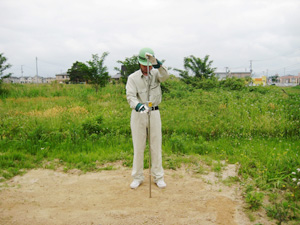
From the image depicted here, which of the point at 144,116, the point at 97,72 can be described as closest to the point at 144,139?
the point at 144,116

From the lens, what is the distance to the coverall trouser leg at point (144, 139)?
14.5 ft

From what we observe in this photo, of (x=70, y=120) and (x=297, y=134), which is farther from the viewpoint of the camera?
(x=70, y=120)

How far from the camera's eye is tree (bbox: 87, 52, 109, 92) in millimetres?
15211

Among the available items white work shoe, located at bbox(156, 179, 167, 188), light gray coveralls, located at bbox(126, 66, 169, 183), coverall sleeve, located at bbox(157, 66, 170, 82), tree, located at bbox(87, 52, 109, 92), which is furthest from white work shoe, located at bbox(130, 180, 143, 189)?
tree, located at bbox(87, 52, 109, 92)

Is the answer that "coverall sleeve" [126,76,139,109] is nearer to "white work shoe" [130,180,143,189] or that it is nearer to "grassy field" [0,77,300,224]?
"white work shoe" [130,180,143,189]

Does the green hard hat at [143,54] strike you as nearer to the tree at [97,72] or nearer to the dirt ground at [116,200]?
the dirt ground at [116,200]

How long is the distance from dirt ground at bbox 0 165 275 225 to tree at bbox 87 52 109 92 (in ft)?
35.8

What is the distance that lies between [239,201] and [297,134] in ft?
16.6

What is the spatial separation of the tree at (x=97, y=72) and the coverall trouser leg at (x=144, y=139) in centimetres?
1162

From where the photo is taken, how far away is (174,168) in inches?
212

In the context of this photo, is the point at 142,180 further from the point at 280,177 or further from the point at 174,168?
the point at 280,177

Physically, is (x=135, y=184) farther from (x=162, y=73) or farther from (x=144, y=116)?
(x=162, y=73)

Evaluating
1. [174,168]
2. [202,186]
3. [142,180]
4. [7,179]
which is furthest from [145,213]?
[7,179]

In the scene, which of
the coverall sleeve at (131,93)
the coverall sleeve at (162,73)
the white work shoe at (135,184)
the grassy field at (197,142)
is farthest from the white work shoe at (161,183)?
the coverall sleeve at (162,73)
